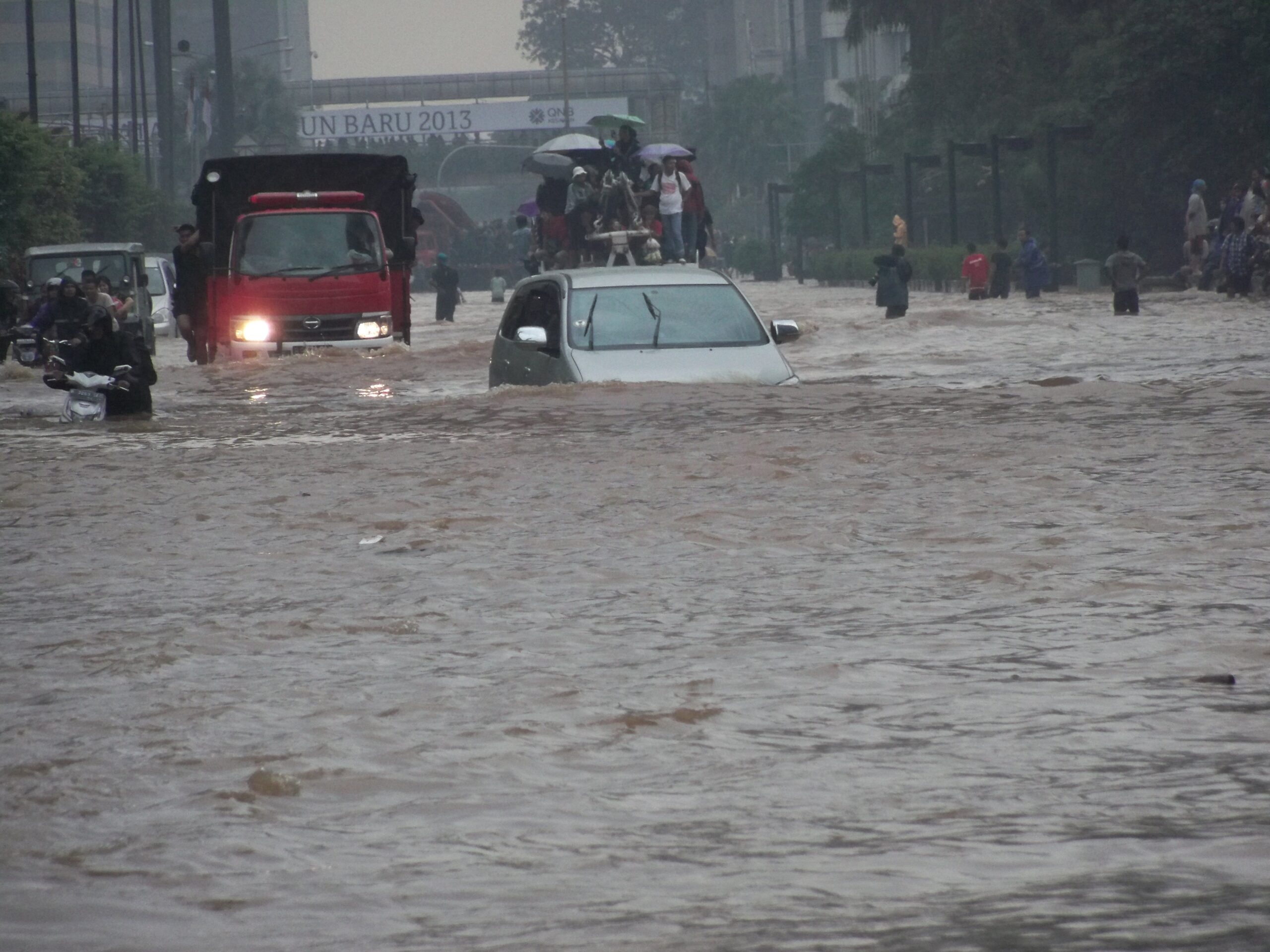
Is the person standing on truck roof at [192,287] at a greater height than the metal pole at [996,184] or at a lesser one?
lesser

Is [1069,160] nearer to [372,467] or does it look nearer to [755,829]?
[372,467]

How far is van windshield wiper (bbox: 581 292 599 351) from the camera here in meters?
14.2

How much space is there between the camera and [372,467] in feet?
42.7

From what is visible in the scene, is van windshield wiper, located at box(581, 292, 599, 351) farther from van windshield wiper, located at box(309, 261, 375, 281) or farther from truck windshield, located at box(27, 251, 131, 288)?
truck windshield, located at box(27, 251, 131, 288)

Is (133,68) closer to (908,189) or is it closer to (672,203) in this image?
(908,189)

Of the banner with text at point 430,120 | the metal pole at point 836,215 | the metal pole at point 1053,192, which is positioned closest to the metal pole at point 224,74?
the metal pole at point 836,215

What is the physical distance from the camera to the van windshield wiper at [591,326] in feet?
46.6

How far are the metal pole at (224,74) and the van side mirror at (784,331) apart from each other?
35.8 metres

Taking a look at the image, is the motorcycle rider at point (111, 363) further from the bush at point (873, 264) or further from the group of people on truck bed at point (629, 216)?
the bush at point (873, 264)

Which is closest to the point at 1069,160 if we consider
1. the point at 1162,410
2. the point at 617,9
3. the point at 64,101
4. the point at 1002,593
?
the point at 1162,410

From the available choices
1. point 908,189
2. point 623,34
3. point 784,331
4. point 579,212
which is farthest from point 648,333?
point 623,34

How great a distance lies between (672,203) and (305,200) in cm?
592

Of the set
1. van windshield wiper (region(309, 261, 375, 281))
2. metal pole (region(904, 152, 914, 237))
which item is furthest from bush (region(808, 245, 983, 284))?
van windshield wiper (region(309, 261, 375, 281))

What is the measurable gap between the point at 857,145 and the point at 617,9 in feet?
272
